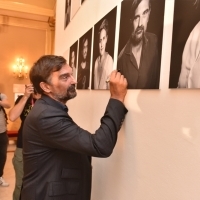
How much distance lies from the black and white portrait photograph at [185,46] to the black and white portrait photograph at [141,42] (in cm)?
9

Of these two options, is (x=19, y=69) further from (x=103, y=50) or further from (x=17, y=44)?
(x=103, y=50)

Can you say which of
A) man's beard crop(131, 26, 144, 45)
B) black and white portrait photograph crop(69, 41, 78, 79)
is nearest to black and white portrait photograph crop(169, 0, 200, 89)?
man's beard crop(131, 26, 144, 45)

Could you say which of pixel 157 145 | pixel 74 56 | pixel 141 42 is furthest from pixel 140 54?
pixel 74 56

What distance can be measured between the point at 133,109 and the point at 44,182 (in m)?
0.61

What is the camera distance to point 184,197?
0.79m

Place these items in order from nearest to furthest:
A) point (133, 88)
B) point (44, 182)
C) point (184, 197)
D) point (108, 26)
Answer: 1. point (184, 197)
2. point (133, 88)
3. point (44, 182)
4. point (108, 26)

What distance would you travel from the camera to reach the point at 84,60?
182 cm

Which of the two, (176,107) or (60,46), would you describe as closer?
(176,107)

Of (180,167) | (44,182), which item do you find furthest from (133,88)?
(44,182)

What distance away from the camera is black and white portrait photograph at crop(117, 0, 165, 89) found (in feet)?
2.99

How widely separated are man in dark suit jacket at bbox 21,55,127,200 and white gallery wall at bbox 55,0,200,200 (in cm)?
12

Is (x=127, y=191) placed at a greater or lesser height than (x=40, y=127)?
lesser

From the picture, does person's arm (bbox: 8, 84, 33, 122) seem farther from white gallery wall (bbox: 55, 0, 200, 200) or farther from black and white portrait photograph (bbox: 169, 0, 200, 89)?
black and white portrait photograph (bbox: 169, 0, 200, 89)

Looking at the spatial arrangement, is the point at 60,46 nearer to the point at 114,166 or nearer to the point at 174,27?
the point at 114,166
